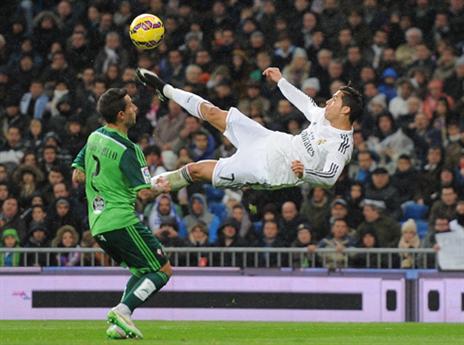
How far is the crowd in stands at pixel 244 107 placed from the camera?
20.1 m

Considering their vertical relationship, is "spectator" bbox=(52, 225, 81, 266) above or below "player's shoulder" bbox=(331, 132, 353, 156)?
below

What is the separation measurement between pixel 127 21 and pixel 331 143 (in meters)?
11.2

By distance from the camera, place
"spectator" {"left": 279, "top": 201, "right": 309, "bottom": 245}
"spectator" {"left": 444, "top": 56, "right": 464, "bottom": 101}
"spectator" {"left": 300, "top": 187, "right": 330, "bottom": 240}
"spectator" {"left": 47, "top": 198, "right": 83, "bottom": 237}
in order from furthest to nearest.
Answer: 1. "spectator" {"left": 444, "top": 56, "right": 464, "bottom": 101}
2. "spectator" {"left": 47, "top": 198, "right": 83, "bottom": 237}
3. "spectator" {"left": 300, "top": 187, "right": 330, "bottom": 240}
4. "spectator" {"left": 279, "top": 201, "right": 309, "bottom": 245}

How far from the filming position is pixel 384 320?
18.3 m

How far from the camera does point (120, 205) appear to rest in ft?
44.1

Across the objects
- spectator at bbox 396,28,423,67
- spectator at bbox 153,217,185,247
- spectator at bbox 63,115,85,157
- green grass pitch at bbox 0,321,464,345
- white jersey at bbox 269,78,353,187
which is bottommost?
green grass pitch at bbox 0,321,464,345

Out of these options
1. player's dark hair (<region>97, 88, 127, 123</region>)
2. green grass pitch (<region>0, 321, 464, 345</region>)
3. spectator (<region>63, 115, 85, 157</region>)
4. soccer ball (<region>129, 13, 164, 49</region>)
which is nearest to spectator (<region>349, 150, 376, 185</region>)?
green grass pitch (<region>0, 321, 464, 345</region>)

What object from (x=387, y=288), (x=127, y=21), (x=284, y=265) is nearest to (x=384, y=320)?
(x=387, y=288)

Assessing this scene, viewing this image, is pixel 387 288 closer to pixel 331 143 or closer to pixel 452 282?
pixel 452 282

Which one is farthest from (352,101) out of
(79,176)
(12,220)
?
(12,220)

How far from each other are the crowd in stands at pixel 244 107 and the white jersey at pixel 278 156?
3.96 metres

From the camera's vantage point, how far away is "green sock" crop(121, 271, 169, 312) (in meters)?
13.3

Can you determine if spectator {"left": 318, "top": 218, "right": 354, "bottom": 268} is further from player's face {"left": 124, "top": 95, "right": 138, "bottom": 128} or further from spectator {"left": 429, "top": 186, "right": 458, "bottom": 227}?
player's face {"left": 124, "top": 95, "right": 138, "bottom": 128}

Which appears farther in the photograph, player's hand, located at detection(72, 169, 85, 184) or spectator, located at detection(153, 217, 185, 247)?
spectator, located at detection(153, 217, 185, 247)
